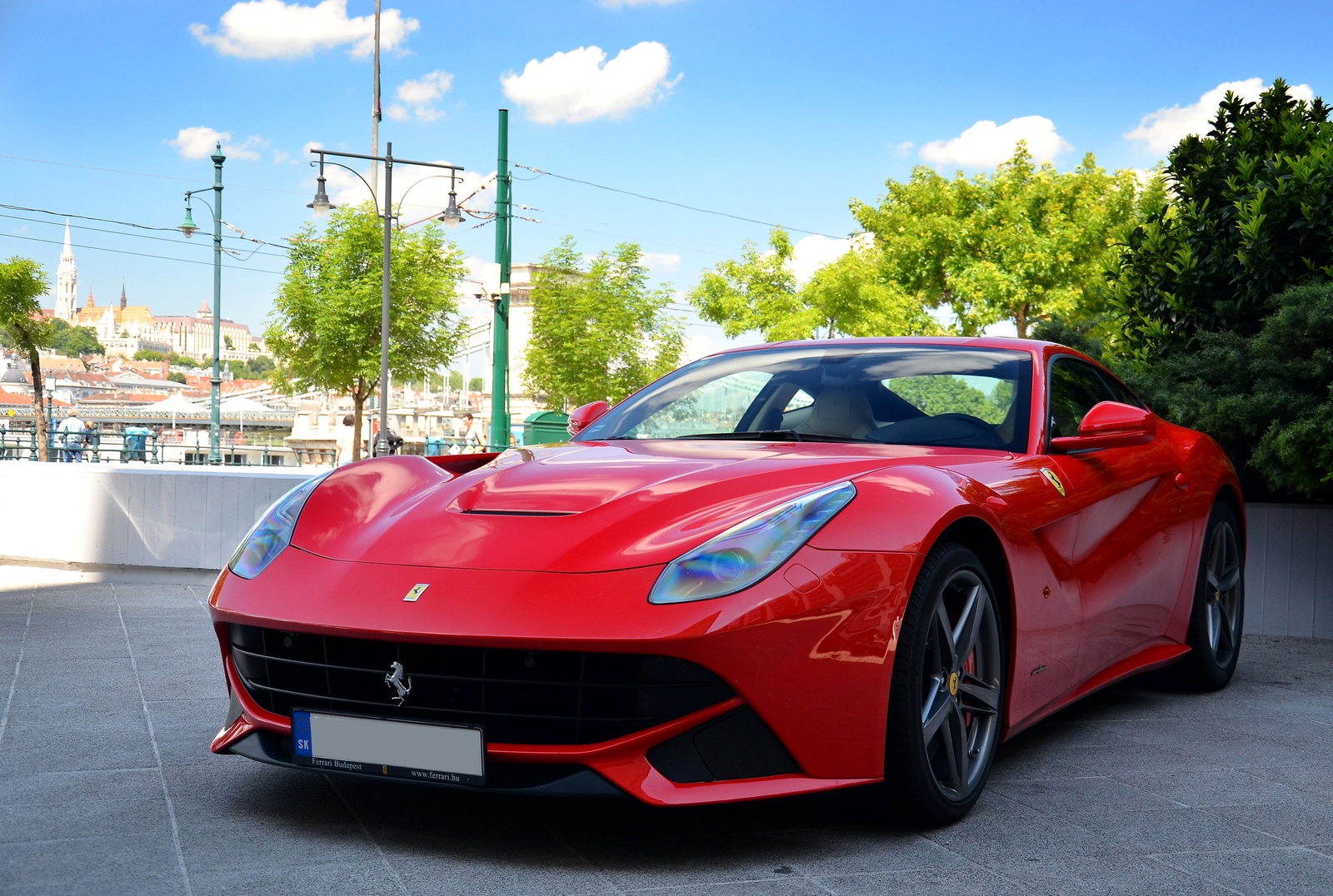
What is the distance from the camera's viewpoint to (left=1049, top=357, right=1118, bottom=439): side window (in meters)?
4.01

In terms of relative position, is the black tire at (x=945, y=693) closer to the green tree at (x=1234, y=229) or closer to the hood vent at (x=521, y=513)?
the hood vent at (x=521, y=513)

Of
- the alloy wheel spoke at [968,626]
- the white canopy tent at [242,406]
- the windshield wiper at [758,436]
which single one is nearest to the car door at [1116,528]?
the alloy wheel spoke at [968,626]

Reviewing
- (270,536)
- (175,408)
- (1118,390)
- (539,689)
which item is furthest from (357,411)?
(175,408)

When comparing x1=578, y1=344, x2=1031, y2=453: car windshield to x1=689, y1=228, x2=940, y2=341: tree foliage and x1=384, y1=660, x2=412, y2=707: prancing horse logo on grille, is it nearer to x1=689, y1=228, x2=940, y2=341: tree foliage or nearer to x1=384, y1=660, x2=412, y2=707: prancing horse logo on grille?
x1=384, y1=660, x2=412, y2=707: prancing horse logo on grille

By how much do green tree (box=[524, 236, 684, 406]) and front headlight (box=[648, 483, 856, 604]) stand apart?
36.5 m

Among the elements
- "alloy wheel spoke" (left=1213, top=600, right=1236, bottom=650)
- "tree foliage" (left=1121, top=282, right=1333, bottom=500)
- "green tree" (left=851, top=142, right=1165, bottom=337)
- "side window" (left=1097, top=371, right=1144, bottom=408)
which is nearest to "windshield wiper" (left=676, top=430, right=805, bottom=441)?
"side window" (left=1097, top=371, right=1144, bottom=408)

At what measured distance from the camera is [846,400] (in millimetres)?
3869

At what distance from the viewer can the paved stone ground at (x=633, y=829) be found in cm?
253

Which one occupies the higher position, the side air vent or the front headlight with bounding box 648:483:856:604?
the front headlight with bounding box 648:483:856:604

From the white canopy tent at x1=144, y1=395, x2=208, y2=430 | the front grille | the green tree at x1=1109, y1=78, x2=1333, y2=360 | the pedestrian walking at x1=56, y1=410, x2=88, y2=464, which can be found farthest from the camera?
the white canopy tent at x1=144, y1=395, x2=208, y2=430

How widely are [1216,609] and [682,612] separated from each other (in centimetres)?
342

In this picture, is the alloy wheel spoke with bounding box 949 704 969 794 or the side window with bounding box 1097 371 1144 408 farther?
the side window with bounding box 1097 371 1144 408

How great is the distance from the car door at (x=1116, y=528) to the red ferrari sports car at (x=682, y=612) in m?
0.04

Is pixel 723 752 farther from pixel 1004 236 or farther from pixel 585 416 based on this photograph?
pixel 1004 236
